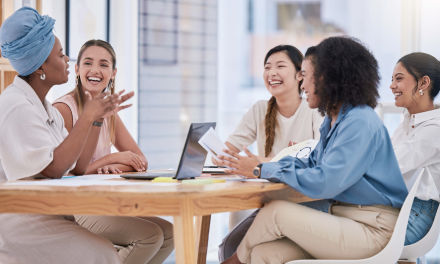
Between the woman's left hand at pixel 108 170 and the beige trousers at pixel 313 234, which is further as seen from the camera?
the woman's left hand at pixel 108 170

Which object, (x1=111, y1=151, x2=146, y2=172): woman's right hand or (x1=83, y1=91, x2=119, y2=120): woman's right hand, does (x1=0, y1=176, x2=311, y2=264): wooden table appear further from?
(x1=111, y1=151, x2=146, y2=172): woman's right hand

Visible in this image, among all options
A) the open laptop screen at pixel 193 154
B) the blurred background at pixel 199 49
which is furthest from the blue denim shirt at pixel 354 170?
the blurred background at pixel 199 49

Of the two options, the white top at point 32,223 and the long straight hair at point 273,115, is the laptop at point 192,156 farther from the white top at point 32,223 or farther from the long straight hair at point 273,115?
the long straight hair at point 273,115

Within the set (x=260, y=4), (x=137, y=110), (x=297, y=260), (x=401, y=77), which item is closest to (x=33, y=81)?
(x=297, y=260)

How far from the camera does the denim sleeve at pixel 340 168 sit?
1427 millimetres

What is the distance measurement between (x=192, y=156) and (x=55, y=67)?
2.29 feet

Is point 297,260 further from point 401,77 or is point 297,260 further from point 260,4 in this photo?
point 260,4

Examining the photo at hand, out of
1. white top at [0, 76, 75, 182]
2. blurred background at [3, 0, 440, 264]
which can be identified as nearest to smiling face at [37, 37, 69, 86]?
white top at [0, 76, 75, 182]

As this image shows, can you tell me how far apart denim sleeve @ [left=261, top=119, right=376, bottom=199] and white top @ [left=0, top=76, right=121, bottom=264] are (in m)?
0.72

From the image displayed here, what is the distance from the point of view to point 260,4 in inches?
166

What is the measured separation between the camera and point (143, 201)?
1200 mm

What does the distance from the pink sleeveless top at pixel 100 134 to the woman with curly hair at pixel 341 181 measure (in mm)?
966

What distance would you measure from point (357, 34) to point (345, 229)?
9.57 ft

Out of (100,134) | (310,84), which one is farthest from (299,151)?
(100,134)
